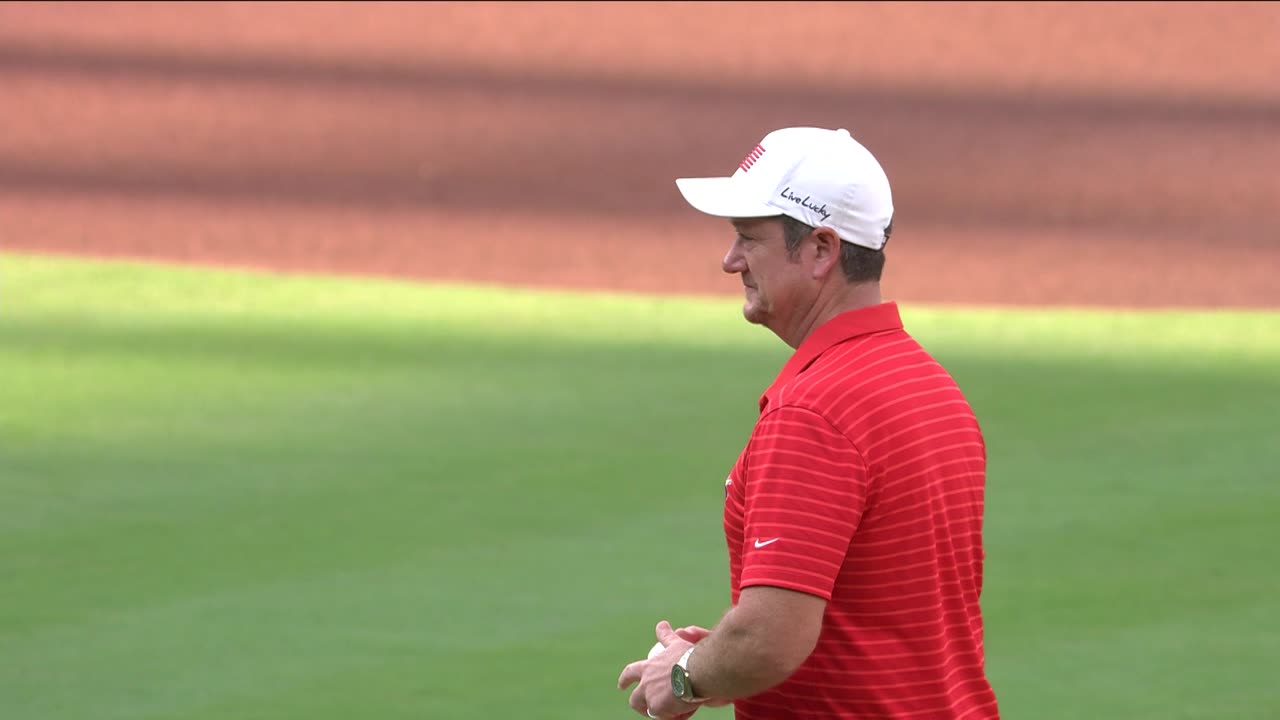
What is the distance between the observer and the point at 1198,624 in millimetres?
6594

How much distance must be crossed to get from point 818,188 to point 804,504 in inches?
19.3

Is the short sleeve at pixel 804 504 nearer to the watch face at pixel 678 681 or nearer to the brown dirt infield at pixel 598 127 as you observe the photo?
the watch face at pixel 678 681

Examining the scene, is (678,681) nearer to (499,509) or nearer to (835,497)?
(835,497)

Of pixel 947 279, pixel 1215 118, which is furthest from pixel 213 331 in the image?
pixel 1215 118

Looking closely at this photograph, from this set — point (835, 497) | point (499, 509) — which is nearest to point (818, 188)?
point (835, 497)

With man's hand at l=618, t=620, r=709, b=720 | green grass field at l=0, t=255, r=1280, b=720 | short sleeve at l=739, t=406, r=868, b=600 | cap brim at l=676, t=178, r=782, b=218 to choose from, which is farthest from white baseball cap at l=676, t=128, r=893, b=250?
green grass field at l=0, t=255, r=1280, b=720

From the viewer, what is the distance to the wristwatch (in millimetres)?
3102

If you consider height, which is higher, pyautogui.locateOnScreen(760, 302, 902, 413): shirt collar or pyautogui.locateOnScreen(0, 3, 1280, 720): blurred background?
pyautogui.locateOnScreen(0, 3, 1280, 720): blurred background

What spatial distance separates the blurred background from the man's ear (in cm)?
287

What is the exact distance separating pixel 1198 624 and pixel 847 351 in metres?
3.89

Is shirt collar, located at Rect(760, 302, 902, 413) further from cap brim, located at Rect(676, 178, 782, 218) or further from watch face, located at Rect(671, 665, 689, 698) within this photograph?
watch face, located at Rect(671, 665, 689, 698)

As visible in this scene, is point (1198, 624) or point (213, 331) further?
point (213, 331)

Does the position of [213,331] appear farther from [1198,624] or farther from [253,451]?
[1198,624]

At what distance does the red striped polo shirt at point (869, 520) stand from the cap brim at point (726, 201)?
0.20m
